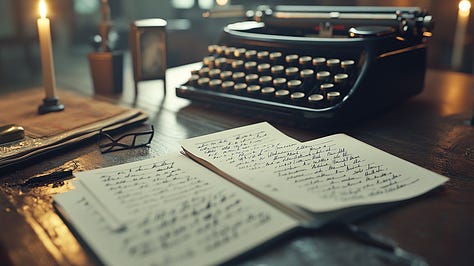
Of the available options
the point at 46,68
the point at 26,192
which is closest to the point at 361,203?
the point at 26,192

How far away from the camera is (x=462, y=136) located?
3.41 ft

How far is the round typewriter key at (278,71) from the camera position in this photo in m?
1.15

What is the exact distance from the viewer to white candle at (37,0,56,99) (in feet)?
3.63

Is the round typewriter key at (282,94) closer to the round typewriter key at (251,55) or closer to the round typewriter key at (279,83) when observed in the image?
the round typewriter key at (279,83)

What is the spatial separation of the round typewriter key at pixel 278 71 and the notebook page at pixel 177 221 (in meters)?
0.47

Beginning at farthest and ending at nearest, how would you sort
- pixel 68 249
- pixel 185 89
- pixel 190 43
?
1. pixel 190 43
2. pixel 185 89
3. pixel 68 249

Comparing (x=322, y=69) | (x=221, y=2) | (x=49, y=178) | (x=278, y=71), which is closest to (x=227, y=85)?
(x=278, y=71)

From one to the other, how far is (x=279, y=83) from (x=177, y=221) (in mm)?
599

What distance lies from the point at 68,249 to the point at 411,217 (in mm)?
461

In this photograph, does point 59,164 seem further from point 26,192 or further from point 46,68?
point 46,68

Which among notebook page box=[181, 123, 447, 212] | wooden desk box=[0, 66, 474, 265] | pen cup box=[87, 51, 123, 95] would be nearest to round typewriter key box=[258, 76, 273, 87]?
wooden desk box=[0, 66, 474, 265]

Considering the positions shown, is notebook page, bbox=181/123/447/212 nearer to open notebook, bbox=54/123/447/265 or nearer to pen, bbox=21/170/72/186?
open notebook, bbox=54/123/447/265

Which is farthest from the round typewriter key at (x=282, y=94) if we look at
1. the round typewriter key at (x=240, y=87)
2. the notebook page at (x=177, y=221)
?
the notebook page at (x=177, y=221)

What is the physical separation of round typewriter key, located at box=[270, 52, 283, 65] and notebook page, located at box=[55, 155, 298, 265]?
0.51m
